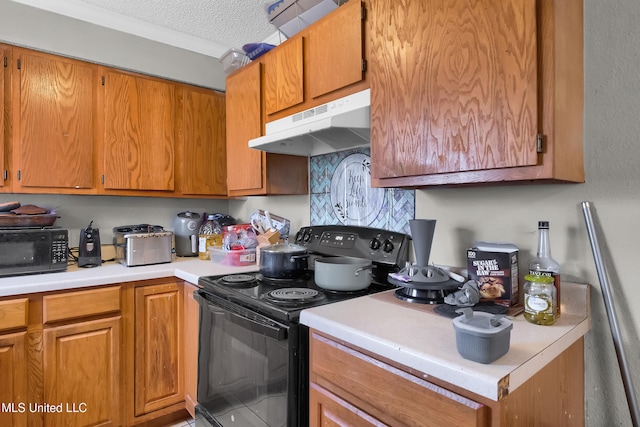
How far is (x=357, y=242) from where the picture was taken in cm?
170

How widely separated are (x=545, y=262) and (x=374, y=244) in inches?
28.0

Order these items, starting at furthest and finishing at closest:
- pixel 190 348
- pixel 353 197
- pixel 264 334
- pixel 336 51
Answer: pixel 190 348, pixel 353 197, pixel 336 51, pixel 264 334

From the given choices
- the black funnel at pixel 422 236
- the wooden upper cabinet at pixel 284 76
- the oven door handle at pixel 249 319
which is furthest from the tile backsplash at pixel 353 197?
the oven door handle at pixel 249 319

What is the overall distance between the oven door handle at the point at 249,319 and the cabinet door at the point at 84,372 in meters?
0.68

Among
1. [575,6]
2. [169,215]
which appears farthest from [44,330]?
[575,6]

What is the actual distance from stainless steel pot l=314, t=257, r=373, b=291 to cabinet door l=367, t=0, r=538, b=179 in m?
0.36

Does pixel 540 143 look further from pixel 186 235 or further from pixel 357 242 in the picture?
pixel 186 235

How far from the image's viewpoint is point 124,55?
88.4 inches

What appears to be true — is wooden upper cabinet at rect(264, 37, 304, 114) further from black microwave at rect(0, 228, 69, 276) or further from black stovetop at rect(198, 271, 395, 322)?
black microwave at rect(0, 228, 69, 276)

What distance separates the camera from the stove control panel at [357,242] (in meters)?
1.54

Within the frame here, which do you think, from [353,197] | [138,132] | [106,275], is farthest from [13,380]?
[353,197]

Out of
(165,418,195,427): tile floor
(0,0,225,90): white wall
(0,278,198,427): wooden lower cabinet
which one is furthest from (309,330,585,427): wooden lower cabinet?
(0,0,225,90): white wall

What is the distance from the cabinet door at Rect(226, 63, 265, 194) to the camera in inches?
78.5

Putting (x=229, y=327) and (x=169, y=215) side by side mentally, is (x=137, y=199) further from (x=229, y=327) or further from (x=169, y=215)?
(x=229, y=327)
